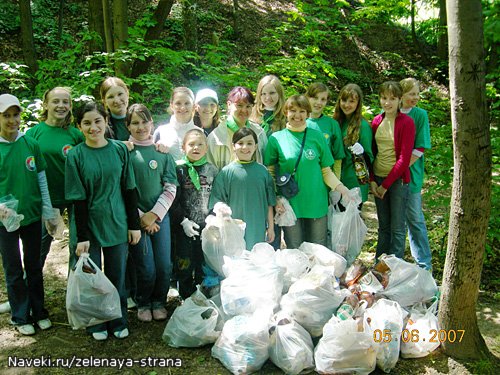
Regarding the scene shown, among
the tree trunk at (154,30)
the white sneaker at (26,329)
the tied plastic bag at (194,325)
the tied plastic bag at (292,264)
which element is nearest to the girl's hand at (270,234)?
the tied plastic bag at (292,264)

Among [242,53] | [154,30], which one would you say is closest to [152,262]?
[154,30]

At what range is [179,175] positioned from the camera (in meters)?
3.56

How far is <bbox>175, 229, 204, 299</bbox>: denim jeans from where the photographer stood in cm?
362

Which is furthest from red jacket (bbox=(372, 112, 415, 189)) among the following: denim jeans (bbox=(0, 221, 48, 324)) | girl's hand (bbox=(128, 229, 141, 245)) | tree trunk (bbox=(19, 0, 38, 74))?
tree trunk (bbox=(19, 0, 38, 74))

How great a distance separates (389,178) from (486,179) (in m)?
1.14

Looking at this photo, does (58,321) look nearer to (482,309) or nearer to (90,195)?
(90,195)

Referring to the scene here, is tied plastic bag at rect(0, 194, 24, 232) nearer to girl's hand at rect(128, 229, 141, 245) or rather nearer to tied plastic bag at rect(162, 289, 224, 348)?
girl's hand at rect(128, 229, 141, 245)

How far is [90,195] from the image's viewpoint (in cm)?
303

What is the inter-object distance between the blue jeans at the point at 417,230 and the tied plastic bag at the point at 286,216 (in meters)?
1.24

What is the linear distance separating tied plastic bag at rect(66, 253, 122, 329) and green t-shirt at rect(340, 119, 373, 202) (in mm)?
2328

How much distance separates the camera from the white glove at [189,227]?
344 centimetres

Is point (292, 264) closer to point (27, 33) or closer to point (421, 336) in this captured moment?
point (421, 336)

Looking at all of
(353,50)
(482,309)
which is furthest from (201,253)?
(353,50)
